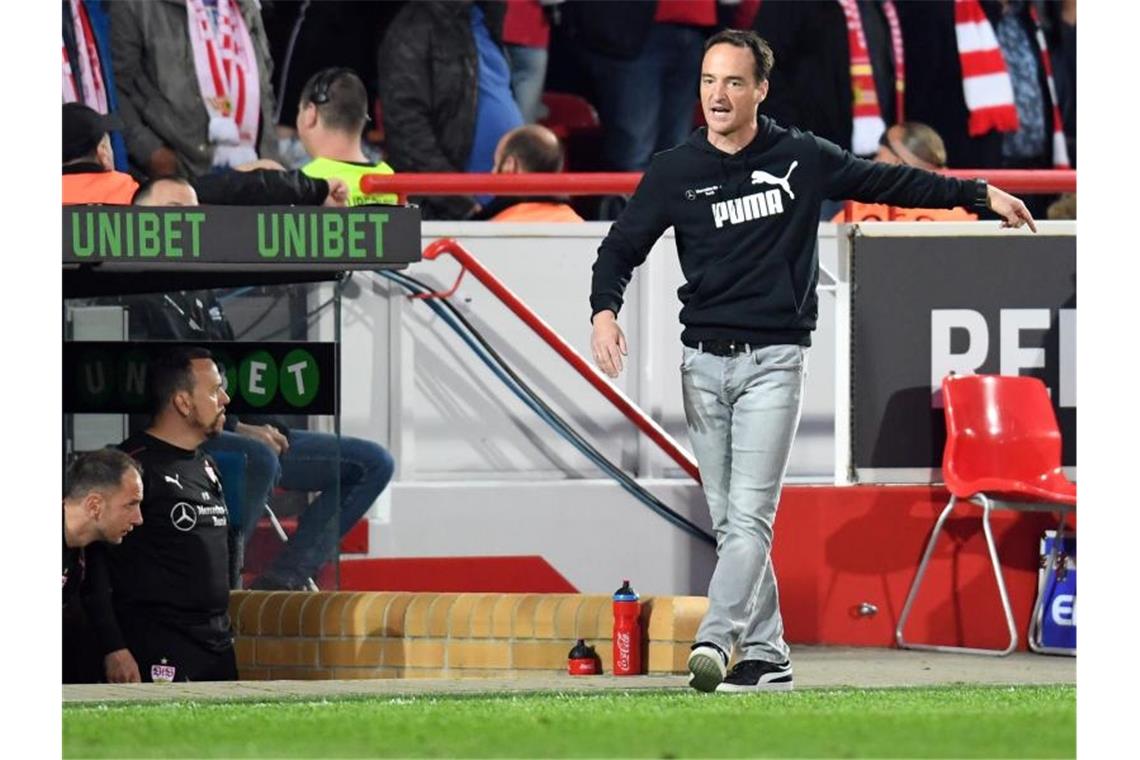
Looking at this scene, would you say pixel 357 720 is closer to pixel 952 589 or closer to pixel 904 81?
pixel 952 589

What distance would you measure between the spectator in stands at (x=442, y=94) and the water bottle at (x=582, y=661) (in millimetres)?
3749

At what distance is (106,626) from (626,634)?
1821 mm

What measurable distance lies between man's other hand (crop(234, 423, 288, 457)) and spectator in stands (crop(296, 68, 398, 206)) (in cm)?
140

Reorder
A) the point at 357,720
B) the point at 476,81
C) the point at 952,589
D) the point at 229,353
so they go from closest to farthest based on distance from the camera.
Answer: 1. the point at 357,720
2. the point at 229,353
3. the point at 952,589
4. the point at 476,81

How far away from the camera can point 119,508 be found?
8617 millimetres

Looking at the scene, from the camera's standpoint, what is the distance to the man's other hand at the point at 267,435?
968 centimetres

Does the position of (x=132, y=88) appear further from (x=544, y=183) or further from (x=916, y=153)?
(x=916, y=153)

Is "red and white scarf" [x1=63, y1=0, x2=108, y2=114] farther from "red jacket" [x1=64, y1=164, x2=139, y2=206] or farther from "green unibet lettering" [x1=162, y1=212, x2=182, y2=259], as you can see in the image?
"green unibet lettering" [x1=162, y1=212, x2=182, y2=259]

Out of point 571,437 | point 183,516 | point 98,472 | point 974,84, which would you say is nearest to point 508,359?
point 571,437

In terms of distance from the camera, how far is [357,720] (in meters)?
6.55

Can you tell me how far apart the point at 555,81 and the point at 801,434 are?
2.91 meters

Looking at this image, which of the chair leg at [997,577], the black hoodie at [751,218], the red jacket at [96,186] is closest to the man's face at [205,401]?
the red jacket at [96,186]
